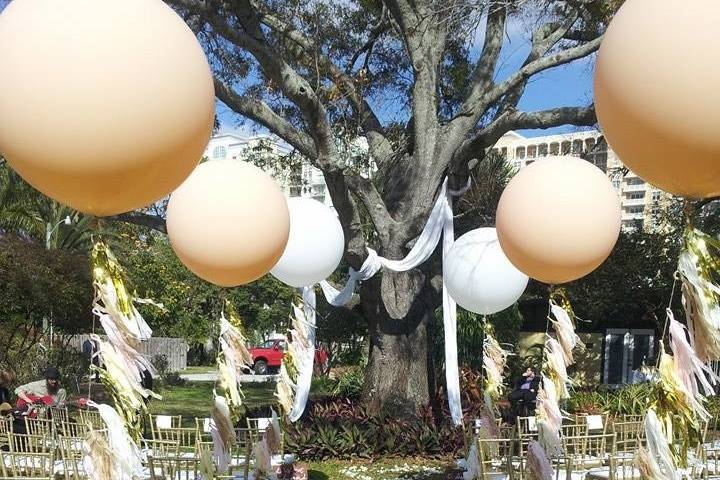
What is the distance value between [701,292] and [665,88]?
1047 millimetres

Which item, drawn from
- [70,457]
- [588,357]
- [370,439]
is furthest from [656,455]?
[588,357]

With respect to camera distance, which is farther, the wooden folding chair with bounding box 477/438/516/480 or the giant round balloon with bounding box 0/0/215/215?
the wooden folding chair with bounding box 477/438/516/480

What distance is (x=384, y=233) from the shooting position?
10156 millimetres

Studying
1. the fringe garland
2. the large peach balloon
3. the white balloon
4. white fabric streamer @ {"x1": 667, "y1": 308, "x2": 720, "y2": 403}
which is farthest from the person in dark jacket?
white fabric streamer @ {"x1": 667, "y1": 308, "x2": 720, "y2": 403}

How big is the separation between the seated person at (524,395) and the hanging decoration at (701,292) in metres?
5.73

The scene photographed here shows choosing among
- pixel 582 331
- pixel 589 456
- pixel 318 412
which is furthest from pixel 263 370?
pixel 589 456

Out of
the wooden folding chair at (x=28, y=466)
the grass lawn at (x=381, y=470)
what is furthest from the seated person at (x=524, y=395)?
the wooden folding chair at (x=28, y=466)

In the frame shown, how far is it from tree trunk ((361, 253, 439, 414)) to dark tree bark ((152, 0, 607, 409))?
1 centimetres

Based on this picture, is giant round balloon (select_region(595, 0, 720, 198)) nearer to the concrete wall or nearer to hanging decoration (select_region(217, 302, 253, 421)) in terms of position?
hanging decoration (select_region(217, 302, 253, 421))

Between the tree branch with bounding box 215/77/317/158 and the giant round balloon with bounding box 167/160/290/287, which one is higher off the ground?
the tree branch with bounding box 215/77/317/158

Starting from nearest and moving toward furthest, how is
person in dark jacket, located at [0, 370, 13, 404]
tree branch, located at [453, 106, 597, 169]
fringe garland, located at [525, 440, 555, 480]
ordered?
fringe garland, located at [525, 440, 555, 480], person in dark jacket, located at [0, 370, 13, 404], tree branch, located at [453, 106, 597, 169]

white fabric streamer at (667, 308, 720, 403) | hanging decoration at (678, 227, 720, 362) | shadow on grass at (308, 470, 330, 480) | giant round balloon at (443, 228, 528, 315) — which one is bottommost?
shadow on grass at (308, 470, 330, 480)

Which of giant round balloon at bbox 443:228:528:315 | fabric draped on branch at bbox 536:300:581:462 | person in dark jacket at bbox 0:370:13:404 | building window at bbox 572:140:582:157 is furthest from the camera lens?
building window at bbox 572:140:582:157

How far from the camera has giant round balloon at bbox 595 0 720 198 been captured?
290 centimetres
